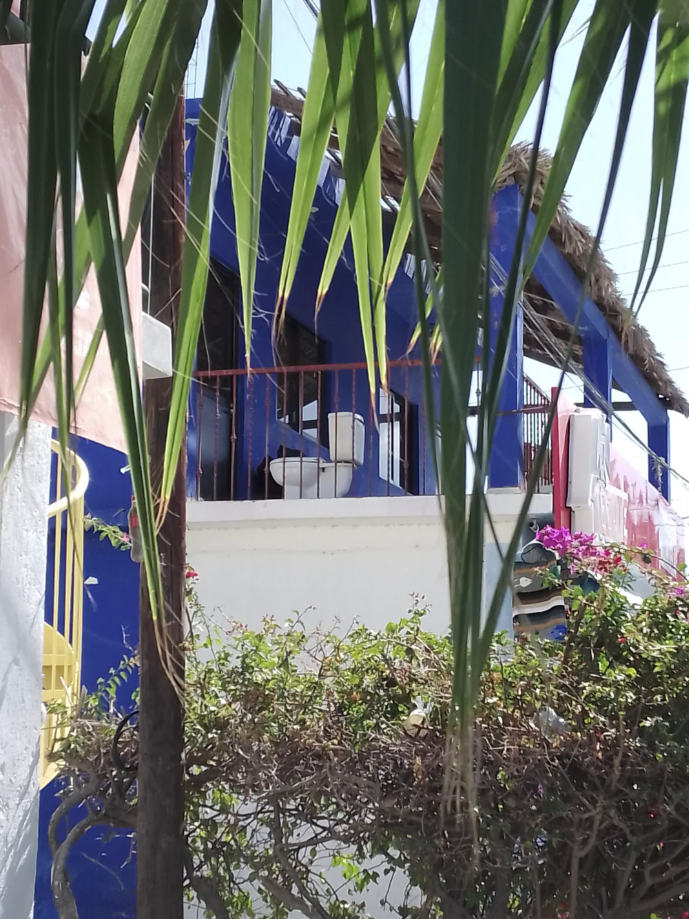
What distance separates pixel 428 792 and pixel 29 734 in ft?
4.97

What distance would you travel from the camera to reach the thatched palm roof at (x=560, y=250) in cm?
211

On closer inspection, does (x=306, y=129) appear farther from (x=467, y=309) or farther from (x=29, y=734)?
(x=29, y=734)

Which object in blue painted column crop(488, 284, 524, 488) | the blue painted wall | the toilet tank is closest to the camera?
blue painted column crop(488, 284, 524, 488)

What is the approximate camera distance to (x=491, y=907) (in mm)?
3553

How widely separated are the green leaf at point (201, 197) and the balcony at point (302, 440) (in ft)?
18.1

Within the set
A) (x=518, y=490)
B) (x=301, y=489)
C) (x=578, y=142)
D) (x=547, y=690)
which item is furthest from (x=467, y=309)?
(x=301, y=489)

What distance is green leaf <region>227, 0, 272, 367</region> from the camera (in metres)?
0.93

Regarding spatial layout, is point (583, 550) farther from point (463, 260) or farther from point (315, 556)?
point (463, 260)

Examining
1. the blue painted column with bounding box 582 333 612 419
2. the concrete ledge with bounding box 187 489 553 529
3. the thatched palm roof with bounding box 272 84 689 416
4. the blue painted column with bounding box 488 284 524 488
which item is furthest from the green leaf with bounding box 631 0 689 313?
the blue painted column with bounding box 582 333 612 419

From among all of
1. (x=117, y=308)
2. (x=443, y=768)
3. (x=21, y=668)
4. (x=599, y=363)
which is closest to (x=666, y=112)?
(x=117, y=308)

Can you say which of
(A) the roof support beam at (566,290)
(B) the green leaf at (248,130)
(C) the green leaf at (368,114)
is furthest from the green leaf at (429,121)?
(A) the roof support beam at (566,290)

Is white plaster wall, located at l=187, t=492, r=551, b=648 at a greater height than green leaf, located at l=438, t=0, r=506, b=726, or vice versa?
Answer: green leaf, located at l=438, t=0, r=506, b=726

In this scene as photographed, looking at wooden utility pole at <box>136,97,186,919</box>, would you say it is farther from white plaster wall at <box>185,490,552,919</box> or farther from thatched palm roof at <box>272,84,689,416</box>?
white plaster wall at <box>185,490,552,919</box>

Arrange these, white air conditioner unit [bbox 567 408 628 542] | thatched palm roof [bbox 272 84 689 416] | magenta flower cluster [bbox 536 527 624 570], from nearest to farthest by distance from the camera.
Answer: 1. thatched palm roof [bbox 272 84 689 416]
2. magenta flower cluster [bbox 536 527 624 570]
3. white air conditioner unit [bbox 567 408 628 542]
